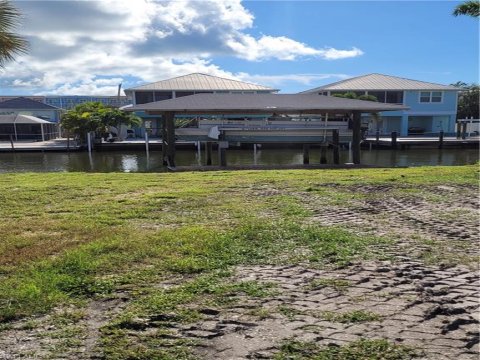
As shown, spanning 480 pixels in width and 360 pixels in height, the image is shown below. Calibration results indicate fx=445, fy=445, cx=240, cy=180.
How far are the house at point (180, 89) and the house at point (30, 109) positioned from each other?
1091 cm

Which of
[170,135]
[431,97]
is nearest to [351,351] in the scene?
[170,135]

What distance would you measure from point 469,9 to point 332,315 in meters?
14.7

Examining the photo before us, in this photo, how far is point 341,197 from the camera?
27.3 feet

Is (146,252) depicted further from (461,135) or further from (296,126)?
(461,135)

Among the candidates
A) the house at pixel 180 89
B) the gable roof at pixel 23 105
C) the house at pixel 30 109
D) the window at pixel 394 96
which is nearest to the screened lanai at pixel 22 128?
the house at pixel 30 109

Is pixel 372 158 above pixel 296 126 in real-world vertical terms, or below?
below

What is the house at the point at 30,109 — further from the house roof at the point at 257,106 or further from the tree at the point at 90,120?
the house roof at the point at 257,106

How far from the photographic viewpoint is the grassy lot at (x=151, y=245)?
367cm

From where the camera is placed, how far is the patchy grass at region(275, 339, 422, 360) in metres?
2.84

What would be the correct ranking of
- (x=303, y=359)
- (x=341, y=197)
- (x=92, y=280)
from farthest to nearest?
(x=341, y=197)
(x=92, y=280)
(x=303, y=359)

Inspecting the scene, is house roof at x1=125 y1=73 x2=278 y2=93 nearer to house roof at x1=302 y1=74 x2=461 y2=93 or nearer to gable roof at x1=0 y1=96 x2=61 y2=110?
house roof at x1=302 y1=74 x2=461 y2=93

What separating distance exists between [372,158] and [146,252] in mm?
27666

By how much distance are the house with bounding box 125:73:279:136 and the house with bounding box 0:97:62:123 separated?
430 inches

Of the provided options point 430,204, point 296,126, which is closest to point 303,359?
point 430,204
